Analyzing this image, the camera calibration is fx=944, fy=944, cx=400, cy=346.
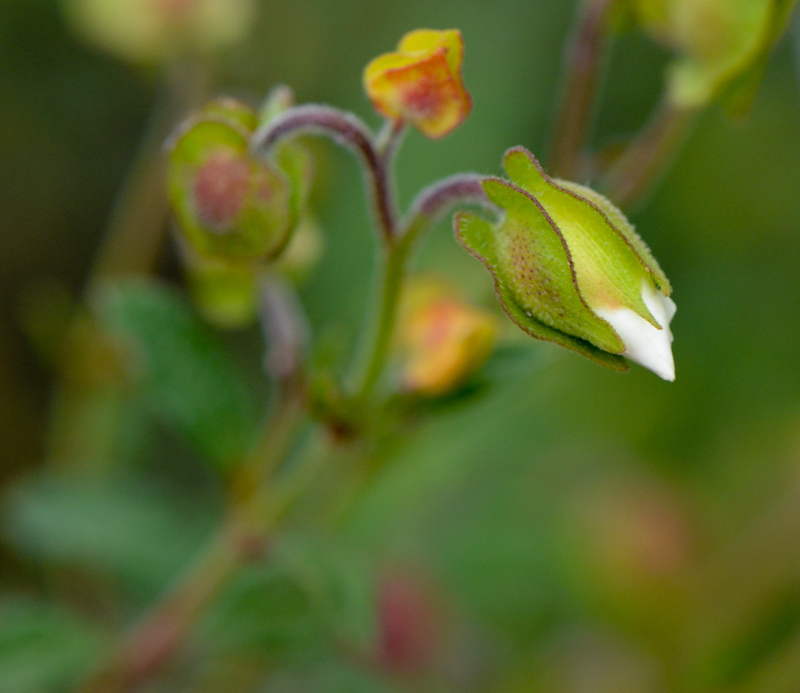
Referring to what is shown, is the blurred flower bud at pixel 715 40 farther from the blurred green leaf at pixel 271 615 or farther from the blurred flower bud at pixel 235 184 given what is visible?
the blurred green leaf at pixel 271 615

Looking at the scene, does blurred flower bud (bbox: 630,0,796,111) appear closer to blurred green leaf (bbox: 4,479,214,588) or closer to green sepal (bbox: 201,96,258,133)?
green sepal (bbox: 201,96,258,133)

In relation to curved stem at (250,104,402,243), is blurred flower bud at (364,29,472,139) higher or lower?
higher

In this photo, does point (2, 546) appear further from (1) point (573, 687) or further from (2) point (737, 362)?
(2) point (737, 362)

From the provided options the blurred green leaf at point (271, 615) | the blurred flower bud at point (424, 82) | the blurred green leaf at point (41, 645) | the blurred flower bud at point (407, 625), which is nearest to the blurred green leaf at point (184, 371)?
the blurred green leaf at point (271, 615)

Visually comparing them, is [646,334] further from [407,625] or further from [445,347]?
[407,625]

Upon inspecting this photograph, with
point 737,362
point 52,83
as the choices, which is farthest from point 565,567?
point 52,83

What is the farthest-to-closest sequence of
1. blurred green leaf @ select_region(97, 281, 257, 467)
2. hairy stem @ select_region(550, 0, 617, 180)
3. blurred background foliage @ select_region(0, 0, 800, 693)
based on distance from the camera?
1. blurred background foliage @ select_region(0, 0, 800, 693)
2. blurred green leaf @ select_region(97, 281, 257, 467)
3. hairy stem @ select_region(550, 0, 617, 180)

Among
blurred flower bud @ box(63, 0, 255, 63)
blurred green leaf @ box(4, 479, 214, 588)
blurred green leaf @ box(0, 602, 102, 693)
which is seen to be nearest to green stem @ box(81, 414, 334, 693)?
blurred green leaf @ box(0, 602, 102, 693)
